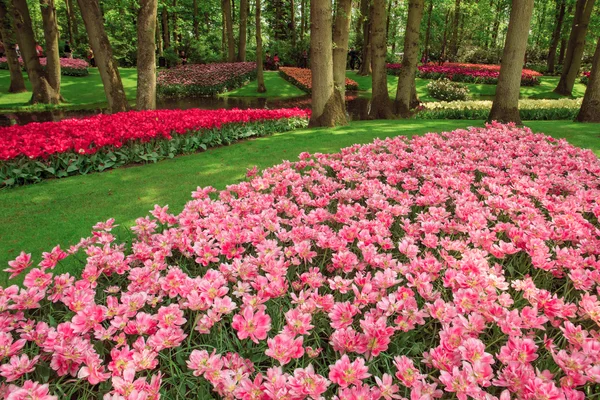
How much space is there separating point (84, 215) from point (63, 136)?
2.93 m

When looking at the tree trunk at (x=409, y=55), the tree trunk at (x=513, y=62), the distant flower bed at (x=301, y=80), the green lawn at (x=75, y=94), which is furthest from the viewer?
the distant flower bed at (x=301, y=80)

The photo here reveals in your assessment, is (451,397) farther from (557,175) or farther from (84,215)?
(84,215)

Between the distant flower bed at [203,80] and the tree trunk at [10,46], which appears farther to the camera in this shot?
the distant flower bed at [203,80]

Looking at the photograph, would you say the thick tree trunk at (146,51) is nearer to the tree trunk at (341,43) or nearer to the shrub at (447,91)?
the tree trunk at (341,43)

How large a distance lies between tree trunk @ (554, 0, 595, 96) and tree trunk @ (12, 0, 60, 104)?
30.3 meters

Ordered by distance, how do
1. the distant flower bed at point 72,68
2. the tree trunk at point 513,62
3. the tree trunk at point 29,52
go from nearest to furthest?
the tree trunk at point 513,62, the tree trunk at point 29,52, the distant flower bed at point 72,68

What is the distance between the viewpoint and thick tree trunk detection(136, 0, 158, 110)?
12.0 m

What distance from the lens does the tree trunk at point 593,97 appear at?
34.5 ft

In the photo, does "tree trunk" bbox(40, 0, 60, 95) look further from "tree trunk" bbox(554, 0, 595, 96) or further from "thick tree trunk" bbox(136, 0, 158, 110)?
"tree trunk" bbox(554, 0, 595, 96)

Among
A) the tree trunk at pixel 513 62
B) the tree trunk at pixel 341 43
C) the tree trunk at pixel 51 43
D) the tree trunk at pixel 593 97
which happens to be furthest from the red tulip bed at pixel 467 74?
the tree trunk at pixel 51 43

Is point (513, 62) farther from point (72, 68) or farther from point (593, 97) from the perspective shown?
point (72, 68)

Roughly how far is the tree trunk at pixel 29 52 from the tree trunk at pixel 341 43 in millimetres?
15527

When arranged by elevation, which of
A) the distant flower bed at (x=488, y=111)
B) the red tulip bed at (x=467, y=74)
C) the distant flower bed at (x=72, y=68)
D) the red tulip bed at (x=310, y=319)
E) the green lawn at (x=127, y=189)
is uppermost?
the red tulip bed at (x=467, y=74)

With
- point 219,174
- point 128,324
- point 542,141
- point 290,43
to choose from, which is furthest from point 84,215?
point 290,43
